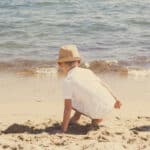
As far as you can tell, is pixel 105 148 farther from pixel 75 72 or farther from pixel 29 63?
pixel 29 63

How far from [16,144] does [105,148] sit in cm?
80

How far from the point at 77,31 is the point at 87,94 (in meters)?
6.32

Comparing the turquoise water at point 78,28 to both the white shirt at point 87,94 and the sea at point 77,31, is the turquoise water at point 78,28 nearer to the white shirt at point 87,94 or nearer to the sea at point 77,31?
the sea at point 77,31

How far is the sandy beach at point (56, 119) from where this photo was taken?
4.21m

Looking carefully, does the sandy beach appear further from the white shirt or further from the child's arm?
the white shirt

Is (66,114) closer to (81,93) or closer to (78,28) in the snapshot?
(81,93)

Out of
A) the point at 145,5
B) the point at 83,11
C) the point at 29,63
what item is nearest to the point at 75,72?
the point at 29,63

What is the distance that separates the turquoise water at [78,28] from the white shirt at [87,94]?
373cm

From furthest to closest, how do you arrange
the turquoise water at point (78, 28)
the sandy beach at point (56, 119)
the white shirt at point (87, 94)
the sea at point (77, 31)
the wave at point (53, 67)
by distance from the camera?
1. the turquoise water at point (78, 28)
2. the sea at point (77, 31)
3. the wave at point (53, 67)
4. the white shirt at point (87, 94)
5. the sandy beach at point (56, 119)

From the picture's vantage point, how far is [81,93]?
453 cm

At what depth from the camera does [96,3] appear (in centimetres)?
1396

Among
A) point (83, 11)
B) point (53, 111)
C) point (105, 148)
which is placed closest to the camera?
point (105, 148)

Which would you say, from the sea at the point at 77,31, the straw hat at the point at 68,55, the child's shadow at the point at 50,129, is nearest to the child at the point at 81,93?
the straw hat at the point at 68,55

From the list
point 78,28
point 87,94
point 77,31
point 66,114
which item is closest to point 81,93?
point 87,94
